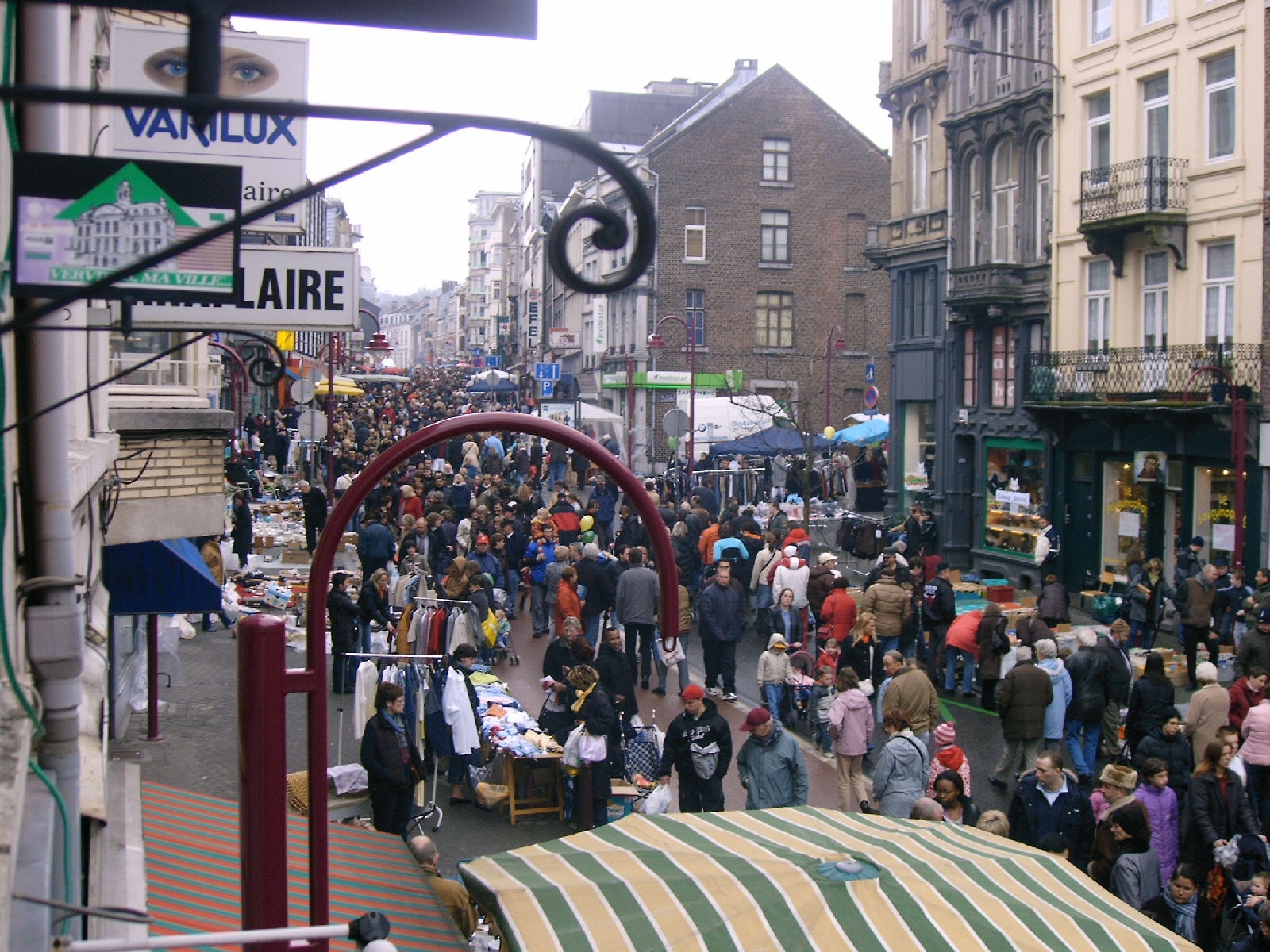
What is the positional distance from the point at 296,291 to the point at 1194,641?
1322 cm

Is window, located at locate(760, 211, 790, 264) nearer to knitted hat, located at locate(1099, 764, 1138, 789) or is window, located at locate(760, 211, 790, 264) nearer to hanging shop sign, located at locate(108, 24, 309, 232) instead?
knitted hat, located at locate(1099, 764, 1138, 789)

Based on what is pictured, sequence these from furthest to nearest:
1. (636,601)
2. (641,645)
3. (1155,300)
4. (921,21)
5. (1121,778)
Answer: (921,21), (1155,300), (641,645), (636,601), (1121,778)

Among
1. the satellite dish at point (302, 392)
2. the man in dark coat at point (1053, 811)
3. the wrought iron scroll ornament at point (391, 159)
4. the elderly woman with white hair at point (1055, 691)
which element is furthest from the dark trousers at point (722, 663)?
the satellite dish at point (302, 392)

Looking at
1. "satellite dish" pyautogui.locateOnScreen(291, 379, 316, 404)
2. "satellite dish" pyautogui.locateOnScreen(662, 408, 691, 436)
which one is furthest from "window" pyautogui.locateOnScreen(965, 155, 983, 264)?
"satellite dish" pyautogui.locateOnScreen(291, 379, 316, 404)

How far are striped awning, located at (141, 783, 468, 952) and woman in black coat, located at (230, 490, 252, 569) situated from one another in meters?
15.1

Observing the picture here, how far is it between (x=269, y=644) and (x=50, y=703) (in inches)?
35.4

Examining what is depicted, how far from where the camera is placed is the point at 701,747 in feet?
33.0

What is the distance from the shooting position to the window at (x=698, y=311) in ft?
163

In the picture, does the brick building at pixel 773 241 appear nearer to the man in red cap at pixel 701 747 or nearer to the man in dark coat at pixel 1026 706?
the man in dark coat at pixel 1026 706

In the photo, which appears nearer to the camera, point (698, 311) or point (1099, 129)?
point (1099, 129)

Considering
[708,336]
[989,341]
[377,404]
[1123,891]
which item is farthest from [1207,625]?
[377,404]

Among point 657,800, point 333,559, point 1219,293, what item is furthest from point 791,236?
point 333,559

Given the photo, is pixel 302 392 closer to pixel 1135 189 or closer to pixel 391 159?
pixel 1135 189

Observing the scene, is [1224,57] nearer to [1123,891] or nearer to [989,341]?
[989,341]
